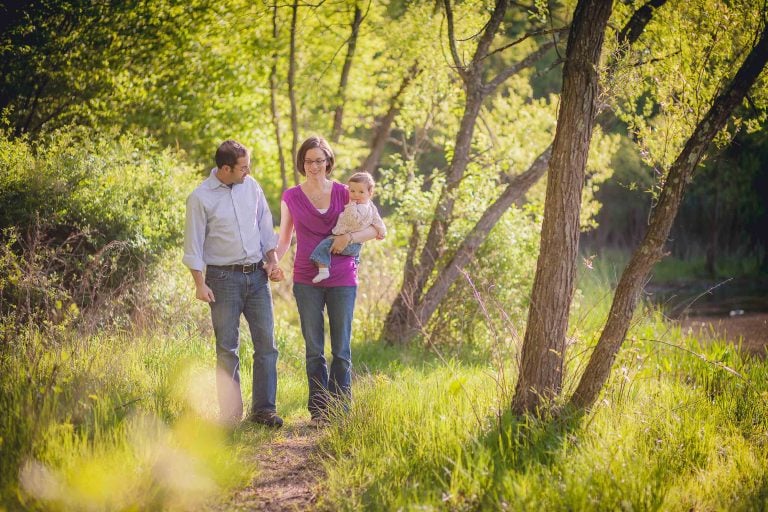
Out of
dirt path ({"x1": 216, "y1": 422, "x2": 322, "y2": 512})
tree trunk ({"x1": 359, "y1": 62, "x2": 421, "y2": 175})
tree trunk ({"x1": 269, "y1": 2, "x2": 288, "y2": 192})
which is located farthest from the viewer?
tree trunk ({"x1": 359, "y1": 62, "x2": 421, "y2": 175})

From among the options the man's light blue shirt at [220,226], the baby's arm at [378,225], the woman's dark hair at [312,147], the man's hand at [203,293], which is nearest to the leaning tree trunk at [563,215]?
the baby's arm at [378,225]

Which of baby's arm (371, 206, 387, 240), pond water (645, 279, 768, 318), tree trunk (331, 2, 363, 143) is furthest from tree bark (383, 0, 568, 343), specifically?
pond water (645, 279, 768, 318)

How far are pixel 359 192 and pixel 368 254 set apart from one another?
5224 mm

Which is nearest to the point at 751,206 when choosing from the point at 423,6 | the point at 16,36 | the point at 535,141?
the point at 535,141

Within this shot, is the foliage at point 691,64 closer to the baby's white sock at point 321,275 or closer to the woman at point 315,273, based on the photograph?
the woman at point 315,273

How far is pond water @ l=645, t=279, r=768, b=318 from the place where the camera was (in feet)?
36.5

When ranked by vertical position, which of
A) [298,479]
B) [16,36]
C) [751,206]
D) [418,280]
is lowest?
[298,479]

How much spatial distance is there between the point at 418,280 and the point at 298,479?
4.03 meters

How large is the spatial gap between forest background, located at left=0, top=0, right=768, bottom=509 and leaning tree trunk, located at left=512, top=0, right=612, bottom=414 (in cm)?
17

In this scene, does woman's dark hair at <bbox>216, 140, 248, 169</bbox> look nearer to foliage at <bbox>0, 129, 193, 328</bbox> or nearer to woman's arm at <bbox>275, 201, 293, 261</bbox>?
woman's arm at <bbox>275, 201, 293, 261</bbox>

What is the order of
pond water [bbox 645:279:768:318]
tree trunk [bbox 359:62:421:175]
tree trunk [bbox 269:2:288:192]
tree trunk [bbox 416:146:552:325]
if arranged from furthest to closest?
1. tree trunk [bbox 359:62:421:175]
2. pond water [bbox 645:279:768:318]
3. tree trunk [bbox 269:2:288:192]
4. tree trunk [bbox 416:146:552:325]

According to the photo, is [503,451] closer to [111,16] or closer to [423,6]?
[423,6]

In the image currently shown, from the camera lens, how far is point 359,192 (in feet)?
14.8

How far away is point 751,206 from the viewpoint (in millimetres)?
15000
